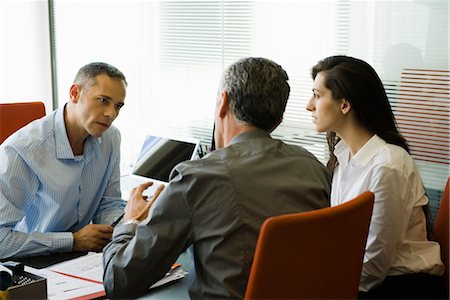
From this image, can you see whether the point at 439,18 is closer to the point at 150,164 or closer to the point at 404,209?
the point at 404,209

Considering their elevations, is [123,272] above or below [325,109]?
below

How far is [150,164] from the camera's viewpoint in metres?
3.28

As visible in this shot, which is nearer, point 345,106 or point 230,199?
point 230,199

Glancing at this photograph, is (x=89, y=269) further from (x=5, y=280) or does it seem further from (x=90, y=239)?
(x=5, y=280)

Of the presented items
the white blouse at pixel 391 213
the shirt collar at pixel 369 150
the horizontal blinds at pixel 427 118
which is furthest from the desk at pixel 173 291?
the horizontal blinds at pixel 427 118

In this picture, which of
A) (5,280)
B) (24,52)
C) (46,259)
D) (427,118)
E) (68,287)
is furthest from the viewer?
(24,52)

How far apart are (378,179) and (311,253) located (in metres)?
0.61

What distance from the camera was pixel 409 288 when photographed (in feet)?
6.45

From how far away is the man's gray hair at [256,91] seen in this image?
163 cm

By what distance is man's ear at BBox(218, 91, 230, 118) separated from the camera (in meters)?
1.66

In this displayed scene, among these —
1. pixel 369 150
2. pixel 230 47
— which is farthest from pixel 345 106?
pixel 230 47

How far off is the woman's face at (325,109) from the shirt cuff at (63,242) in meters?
0.97

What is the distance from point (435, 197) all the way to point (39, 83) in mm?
3145

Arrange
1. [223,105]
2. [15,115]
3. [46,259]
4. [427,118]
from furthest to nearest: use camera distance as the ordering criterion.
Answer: [15,115] < [427,118] < [46,259] < [223,105]
